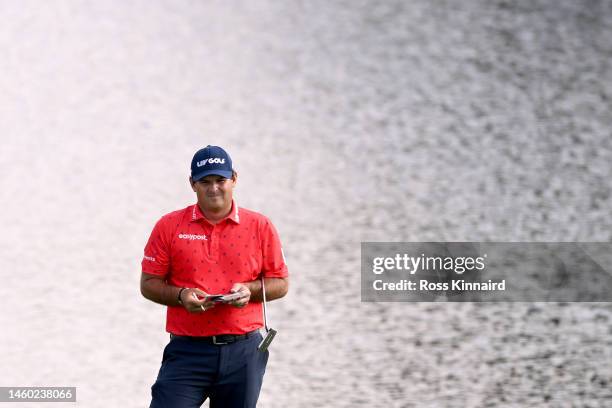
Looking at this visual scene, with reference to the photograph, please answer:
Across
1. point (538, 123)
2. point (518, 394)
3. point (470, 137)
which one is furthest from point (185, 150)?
point (518, 394)

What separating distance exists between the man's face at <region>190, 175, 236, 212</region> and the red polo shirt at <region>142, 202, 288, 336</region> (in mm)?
55

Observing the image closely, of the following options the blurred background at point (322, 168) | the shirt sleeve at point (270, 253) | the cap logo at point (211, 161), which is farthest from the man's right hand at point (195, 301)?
the blurred background at point (322, 168)

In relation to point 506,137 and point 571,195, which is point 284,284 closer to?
point 571,195

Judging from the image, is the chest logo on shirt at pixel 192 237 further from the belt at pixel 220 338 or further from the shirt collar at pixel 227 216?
the belt at pixel 220 338

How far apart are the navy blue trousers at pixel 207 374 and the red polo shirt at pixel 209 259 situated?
0.05 m

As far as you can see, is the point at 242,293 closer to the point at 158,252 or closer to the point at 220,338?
Answer: the point at 220,338

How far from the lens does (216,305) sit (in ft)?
10.9

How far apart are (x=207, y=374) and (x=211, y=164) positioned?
691 millimetres

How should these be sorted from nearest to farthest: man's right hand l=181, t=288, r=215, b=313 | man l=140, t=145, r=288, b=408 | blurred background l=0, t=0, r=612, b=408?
man's right hand l=181, t=288, r=215, b=313 < man l=140, t=145, r=288, b=408 < blurred background l=0, t=0, r=612, b=408

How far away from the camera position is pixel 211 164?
3.27 meters

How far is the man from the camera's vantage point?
131 inches

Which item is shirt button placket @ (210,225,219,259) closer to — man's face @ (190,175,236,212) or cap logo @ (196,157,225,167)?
man's face @ (190,175,236,212)

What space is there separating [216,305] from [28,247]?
6.65 metres

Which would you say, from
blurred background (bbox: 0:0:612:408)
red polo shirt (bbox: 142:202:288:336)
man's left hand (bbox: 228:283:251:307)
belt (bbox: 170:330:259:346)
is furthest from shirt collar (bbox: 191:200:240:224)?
blurred background (bbox: 0:0:612:408)
